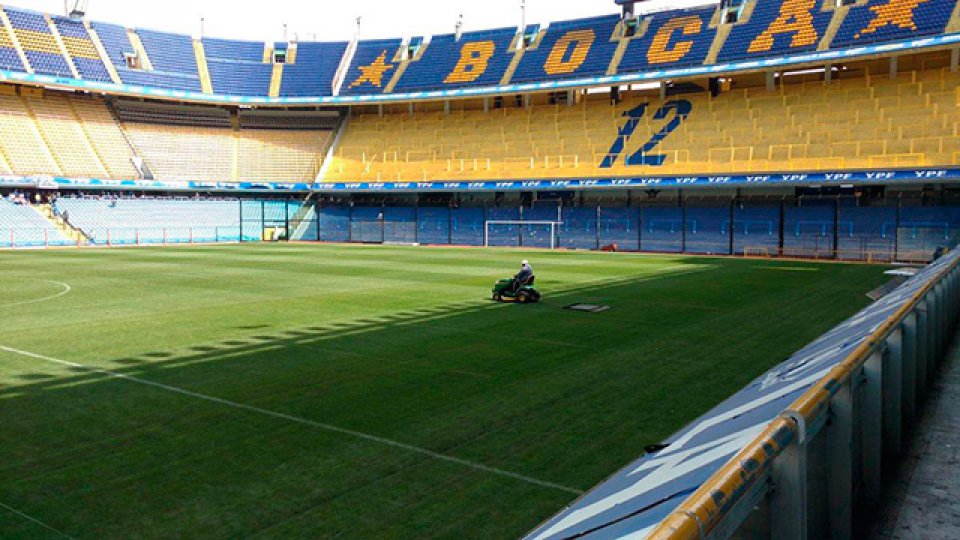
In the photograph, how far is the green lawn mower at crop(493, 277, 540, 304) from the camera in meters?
19.7

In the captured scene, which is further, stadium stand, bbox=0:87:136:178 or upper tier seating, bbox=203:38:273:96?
upper tier seating, bbox=203:38:273:96

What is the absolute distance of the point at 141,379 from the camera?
11.0m

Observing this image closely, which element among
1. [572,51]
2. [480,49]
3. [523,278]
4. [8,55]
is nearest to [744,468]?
[523,278]

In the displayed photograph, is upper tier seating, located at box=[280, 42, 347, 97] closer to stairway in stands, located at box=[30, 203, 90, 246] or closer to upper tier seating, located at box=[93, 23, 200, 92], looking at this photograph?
upper tier seating, located at box=[93, 23, 200, 92]

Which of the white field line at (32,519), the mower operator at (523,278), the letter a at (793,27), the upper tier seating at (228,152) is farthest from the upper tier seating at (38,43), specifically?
the white field line at (32,519)

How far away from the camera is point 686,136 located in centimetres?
4769

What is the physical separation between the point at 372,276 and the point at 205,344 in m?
13.8

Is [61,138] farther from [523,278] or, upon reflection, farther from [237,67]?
[523,278]

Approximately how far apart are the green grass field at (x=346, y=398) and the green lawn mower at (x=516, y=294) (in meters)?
0.47

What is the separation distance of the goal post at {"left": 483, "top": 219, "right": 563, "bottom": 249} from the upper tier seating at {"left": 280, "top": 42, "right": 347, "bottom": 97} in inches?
785

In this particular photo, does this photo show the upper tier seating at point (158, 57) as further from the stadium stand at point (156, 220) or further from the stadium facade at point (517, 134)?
the stadium stand at point (156, 220)

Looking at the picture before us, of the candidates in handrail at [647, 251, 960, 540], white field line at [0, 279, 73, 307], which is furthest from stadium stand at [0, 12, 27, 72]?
handrail at [647, 251, 960, 540]

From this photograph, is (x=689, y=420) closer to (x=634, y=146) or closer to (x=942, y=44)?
(x=942, y=44)

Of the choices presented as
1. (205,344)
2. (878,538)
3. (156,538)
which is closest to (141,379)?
(205,344)
